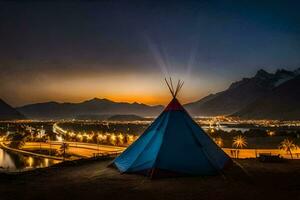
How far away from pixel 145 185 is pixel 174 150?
11.4 ft

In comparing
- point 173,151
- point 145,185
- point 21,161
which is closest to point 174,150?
point 173,151

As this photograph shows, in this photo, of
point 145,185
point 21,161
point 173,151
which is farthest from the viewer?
point 21,161

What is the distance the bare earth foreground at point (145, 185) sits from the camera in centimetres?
1248

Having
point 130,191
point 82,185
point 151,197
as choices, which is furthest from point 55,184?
point 151,197

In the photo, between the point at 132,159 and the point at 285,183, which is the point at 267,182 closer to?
the point at 285,183

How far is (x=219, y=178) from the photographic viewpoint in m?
15.8

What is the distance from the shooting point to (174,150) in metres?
17.3

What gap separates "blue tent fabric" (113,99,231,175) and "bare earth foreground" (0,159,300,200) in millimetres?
751

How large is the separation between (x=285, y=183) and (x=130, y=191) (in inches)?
269

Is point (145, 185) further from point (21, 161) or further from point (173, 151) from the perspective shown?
point (21, 161)

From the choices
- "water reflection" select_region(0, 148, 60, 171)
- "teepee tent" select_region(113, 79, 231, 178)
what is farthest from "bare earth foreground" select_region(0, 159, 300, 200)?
"water reflection" select_region(0, 148, 60, 171)

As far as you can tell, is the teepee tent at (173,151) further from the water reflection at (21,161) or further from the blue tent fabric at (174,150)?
the water reflection at (21,161)

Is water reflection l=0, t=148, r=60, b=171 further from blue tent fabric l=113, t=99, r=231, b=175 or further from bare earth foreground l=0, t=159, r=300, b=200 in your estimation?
blue tent fabric l=113, t=99, r=231, b=175

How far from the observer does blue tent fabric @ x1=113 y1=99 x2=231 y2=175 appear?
16.7 meters
